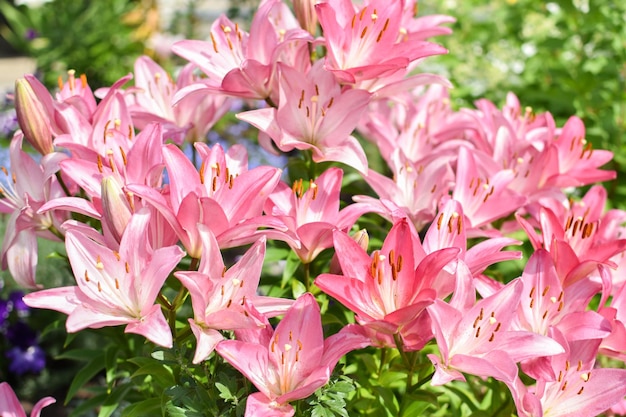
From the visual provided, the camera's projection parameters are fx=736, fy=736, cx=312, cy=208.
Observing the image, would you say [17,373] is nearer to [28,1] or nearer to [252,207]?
[252,207]

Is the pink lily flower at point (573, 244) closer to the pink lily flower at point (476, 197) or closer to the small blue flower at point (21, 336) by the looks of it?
the pink lily flower at point (476, 197)

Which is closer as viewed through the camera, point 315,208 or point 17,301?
point 315,208

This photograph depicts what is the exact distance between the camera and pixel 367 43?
1.11 m

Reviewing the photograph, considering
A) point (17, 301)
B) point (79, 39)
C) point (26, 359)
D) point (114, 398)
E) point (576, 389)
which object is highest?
point (576, 389)

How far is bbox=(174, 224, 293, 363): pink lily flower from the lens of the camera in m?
0.89

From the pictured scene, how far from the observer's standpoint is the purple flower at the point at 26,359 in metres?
2.06

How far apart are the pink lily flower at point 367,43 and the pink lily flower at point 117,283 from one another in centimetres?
38

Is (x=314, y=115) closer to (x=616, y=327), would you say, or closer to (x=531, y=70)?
(x=616, y=327)

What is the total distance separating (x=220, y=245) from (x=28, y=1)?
11.4 ft

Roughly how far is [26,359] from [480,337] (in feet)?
5.07

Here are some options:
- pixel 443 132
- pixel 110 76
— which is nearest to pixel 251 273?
pixel 443 132

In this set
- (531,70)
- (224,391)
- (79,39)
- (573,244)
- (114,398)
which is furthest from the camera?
(79,39)

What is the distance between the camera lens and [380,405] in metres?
1.10

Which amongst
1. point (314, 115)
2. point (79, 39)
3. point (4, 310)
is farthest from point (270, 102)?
point (79, 39)
